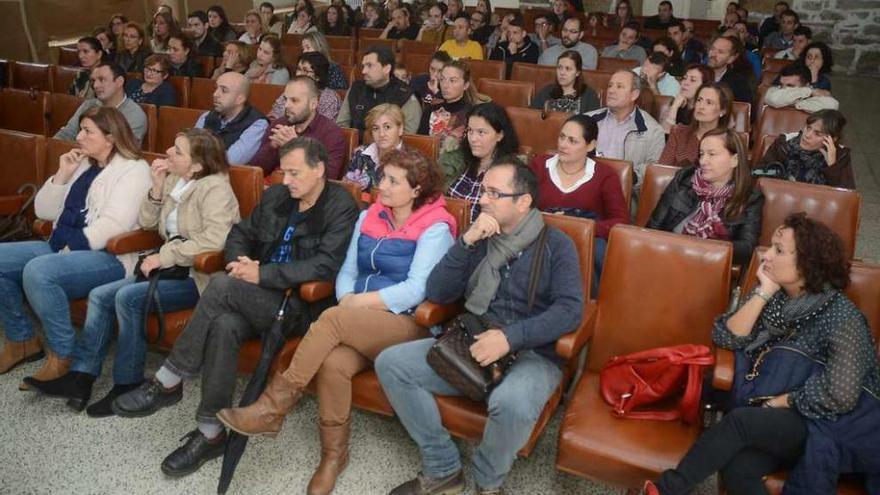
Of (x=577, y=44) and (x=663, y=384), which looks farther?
(x=577, y=44)

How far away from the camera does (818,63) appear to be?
15.9 feet

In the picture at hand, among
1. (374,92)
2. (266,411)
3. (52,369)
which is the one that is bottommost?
(52,369)

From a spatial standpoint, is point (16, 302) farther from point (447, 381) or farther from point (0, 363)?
point (447, 381)

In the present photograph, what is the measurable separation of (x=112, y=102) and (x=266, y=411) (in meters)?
2.66

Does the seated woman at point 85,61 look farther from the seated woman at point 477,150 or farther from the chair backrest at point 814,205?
the chair backrest at point 814,205

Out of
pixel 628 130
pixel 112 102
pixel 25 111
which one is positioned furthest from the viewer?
pixel 25 111

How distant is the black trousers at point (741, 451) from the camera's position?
1.71 m

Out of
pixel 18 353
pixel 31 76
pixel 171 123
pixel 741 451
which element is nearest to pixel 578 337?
pixel 741 451

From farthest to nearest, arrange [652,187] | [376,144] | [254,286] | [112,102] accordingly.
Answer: [112,102], [376,144], [652,187], [254,286]

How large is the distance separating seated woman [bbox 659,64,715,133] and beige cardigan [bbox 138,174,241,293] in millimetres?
2431

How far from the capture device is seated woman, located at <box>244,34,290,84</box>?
201 inches

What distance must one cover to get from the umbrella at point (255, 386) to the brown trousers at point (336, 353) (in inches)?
4.9

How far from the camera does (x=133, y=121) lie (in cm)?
398

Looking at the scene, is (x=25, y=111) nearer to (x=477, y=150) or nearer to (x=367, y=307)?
(x=477, y=150)
